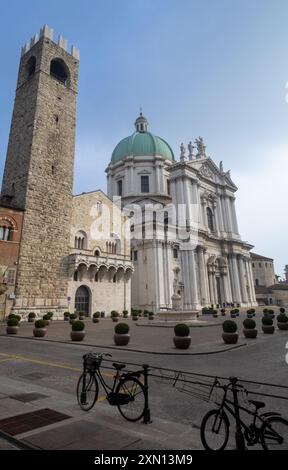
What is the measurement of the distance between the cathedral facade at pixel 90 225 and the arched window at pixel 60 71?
0.42ft

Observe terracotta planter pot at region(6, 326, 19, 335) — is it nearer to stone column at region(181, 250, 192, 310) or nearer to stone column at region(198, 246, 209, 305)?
stone column at region(181, 250, 192, 310)

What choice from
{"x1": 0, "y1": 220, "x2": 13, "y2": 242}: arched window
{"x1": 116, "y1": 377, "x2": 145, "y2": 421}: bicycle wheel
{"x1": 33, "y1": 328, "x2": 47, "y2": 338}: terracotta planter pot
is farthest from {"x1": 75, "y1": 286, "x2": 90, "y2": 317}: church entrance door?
{"x1": 116, "y1": 377, "x2": 145, "y2": 421}: bicycle wheel

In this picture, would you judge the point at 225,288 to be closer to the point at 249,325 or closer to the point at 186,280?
the point at 186,280

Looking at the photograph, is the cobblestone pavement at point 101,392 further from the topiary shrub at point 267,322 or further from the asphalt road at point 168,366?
the topiary shrub at point 267,322

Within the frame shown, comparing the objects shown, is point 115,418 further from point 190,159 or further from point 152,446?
point 190,159

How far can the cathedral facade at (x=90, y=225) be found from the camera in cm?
3247

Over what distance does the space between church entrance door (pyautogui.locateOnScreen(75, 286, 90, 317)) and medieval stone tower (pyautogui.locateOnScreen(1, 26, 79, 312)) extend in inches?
130

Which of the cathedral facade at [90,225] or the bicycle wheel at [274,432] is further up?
the cathedral facade at [90,225]

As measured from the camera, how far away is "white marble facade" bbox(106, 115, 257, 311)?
5091 centimetres

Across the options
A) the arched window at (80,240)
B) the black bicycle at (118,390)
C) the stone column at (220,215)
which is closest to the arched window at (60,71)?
the arched window at (80,240)

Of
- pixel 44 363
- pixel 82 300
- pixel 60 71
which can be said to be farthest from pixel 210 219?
pixel 44 363

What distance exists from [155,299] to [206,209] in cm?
2671

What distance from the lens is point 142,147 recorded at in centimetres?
6750

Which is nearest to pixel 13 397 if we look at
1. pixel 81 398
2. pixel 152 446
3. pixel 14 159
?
pixel 81 398
